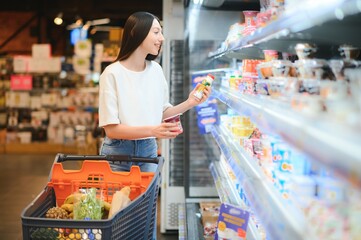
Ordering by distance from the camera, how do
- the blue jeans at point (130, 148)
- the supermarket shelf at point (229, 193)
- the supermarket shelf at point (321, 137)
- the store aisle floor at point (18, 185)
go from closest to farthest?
the supermarket shelf at point (321, 137) → the supermarket shelf at point (229, 193) → the blue jeans at point (130, 148) → the store aisle floor at point (18, 185)

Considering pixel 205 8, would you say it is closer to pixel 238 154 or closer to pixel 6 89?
pixel 238 154

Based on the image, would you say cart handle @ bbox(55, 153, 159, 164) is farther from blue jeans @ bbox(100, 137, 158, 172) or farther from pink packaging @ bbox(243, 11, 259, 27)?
pink packaging @ bbox(243, 11, 259, 27)

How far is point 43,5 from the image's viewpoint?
54.0 feet

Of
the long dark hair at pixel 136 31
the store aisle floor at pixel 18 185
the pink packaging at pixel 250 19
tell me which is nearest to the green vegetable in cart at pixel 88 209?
the long dark hair at pixel 136 31

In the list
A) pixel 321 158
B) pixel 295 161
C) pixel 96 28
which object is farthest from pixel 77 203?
pixel 96 28

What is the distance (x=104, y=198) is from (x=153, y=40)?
1.07 m

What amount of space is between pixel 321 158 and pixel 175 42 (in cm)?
406

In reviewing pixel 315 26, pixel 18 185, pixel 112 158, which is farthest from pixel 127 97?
pixel 18 185

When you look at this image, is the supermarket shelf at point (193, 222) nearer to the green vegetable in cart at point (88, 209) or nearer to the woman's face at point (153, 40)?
the woman's face at point (153, 40)

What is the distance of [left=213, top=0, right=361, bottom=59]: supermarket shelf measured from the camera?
1595 millimetres

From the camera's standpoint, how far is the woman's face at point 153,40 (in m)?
3.33

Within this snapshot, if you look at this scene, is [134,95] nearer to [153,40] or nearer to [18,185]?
[153,40]

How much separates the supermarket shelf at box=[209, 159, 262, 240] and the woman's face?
37.6 inches

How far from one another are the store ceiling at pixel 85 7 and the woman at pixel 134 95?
42.1 feet
